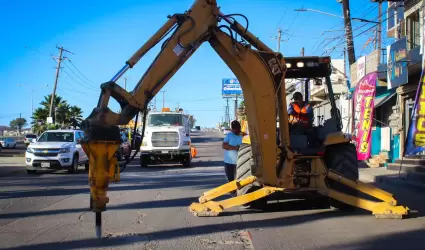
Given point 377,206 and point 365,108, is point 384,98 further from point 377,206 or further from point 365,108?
point 377,206

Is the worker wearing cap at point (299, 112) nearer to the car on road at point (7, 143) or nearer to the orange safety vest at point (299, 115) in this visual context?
the orange safety vest at point (299, 115)

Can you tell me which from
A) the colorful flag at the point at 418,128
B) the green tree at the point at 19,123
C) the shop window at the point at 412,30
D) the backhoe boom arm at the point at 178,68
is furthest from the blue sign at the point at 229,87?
the green tree at the point at 19,123

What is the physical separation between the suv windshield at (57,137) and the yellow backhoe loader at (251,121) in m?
13.2

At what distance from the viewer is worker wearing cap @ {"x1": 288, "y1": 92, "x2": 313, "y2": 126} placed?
389 inches

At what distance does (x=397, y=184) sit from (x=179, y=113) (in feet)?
42.3

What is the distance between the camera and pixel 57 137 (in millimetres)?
21391

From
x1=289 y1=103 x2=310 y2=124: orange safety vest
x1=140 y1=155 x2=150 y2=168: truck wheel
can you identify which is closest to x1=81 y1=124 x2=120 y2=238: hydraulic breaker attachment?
x1=289 y1=103 x2=310 y2=124: orange safety vest

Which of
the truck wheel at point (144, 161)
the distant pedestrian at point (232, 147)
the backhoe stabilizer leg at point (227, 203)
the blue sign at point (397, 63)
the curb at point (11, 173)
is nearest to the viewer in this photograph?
the backhoe stabilizer leg at point (227, 203)

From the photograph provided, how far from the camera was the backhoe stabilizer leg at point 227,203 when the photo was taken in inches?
354

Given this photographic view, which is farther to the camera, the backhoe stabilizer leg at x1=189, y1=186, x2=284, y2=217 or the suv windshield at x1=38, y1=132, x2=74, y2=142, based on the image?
the suv windshield at x1=38, y1=132, x2=74, y2=142

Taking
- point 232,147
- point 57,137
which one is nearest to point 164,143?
point 57,137

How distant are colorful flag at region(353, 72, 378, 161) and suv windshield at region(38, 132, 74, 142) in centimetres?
1276

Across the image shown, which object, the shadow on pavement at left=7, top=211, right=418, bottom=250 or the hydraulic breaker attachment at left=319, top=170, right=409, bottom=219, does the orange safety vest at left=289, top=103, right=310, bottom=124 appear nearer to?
the hydraulic breaker attachment at left=319, top=170, right=409, bottom=219

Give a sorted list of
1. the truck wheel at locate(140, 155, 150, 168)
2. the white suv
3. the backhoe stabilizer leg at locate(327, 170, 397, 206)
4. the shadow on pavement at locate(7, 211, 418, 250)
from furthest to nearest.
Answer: the truck wheel at locate(140, 155, 150, 168)
the white suv
the backhoe stabilizer leg at locate(327, 170, 397, 206)
the shadow on pavement at locate(7, 211, 418, 250)
